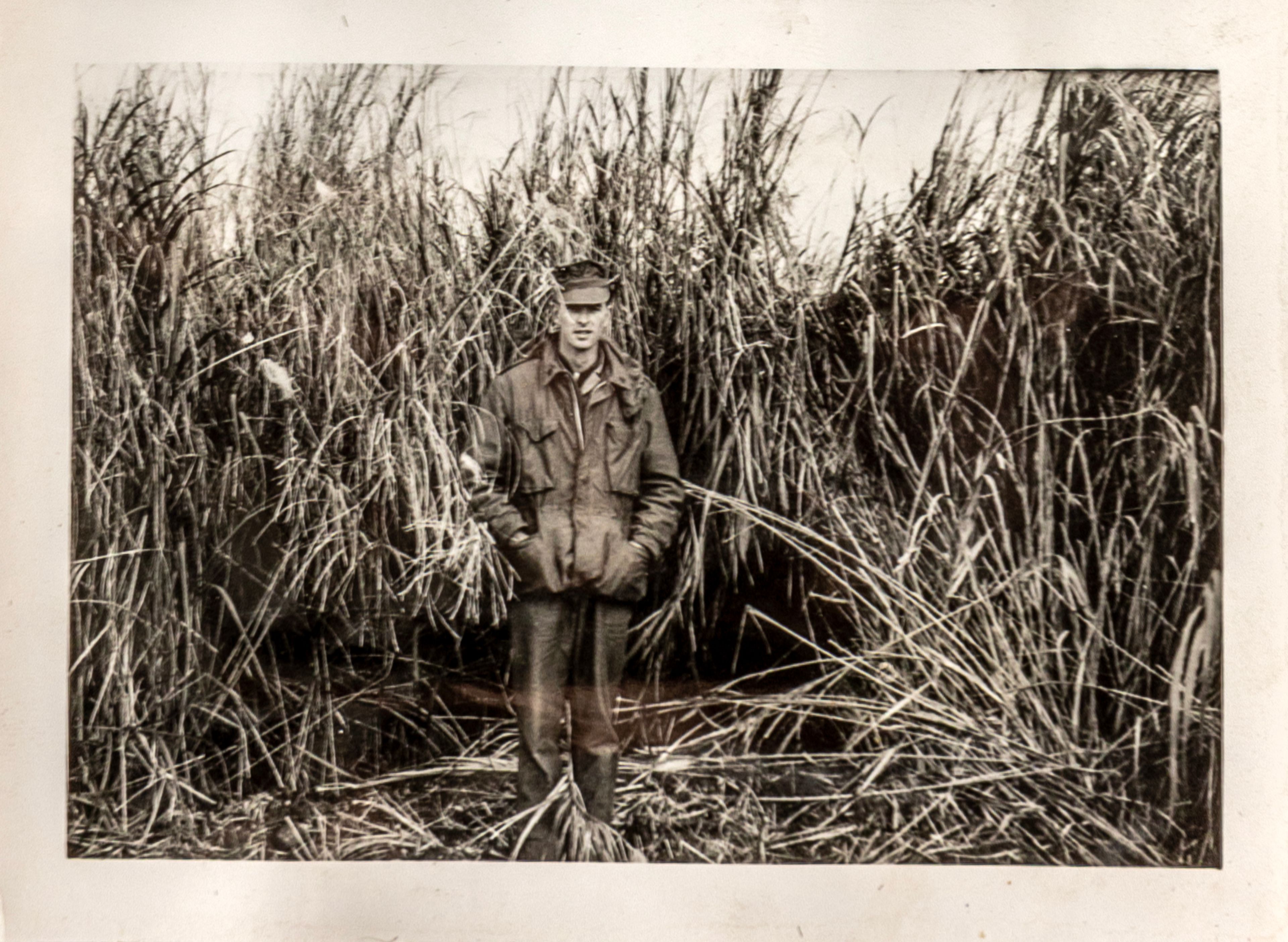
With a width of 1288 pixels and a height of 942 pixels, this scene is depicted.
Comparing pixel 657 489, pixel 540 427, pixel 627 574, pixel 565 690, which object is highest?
pixel 540 427

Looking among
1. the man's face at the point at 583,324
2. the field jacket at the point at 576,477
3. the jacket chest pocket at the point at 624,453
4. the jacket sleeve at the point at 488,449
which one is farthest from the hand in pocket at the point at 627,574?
the man's face at the point at 583,324

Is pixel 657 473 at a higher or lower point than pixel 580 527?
higher

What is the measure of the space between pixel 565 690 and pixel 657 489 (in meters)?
0.44

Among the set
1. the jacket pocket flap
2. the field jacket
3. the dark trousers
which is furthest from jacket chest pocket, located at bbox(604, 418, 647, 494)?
the dark trousers

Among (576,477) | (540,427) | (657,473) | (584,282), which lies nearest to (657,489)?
(657,473)

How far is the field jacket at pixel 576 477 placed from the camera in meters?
2.02

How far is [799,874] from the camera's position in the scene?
2.02 meters

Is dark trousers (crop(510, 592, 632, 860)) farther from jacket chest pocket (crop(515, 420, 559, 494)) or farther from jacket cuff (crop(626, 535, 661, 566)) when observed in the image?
jacket chest pocket (crop(515, 420, 559, 494))

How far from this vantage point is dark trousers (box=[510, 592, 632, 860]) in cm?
203

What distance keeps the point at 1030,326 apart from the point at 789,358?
19.2 inches

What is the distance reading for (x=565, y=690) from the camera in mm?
2029

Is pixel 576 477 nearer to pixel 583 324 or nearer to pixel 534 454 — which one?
pixel 534 454

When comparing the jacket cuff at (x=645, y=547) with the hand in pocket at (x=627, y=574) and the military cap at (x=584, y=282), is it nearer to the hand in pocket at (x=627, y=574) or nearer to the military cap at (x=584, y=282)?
the hand in pocket at (x=627, y=574)

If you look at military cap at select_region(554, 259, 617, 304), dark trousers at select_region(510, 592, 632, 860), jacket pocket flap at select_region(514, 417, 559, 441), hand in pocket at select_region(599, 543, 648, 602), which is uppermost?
military cap at select_region(554, 259, 617, 304)
